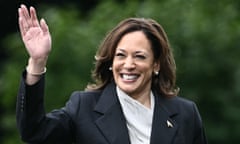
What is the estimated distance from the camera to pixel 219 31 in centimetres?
1223

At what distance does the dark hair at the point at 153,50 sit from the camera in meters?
6.77

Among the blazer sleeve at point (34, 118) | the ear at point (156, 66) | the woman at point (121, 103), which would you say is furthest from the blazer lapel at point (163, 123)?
the blazer sleeve at point (34, 118)

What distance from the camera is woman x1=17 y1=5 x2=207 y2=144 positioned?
21.0ft

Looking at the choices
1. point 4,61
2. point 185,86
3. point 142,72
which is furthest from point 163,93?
point 4,61

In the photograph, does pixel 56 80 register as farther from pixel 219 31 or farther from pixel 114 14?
pixel 219 31

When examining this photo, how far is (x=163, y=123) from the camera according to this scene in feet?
22.4

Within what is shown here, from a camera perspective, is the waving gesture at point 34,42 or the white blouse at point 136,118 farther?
the white blouse at point 136,118

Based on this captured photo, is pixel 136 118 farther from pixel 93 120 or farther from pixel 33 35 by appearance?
pixel 33 35

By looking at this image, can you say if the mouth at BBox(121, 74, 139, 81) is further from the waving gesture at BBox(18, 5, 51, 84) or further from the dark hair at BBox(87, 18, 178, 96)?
the waving gesture at BBox(18, 5, 51, 84)

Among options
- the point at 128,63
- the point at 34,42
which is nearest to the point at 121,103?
the point at 128,63

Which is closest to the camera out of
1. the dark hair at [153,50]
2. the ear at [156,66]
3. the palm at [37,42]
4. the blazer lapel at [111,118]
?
the palm at [37,42]

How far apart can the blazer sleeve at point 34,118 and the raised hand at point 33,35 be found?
0.15 metres

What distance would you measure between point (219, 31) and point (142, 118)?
5574 mm

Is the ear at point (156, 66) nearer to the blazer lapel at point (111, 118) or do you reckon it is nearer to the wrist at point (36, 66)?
the blazer lapel at point (111, 118)
